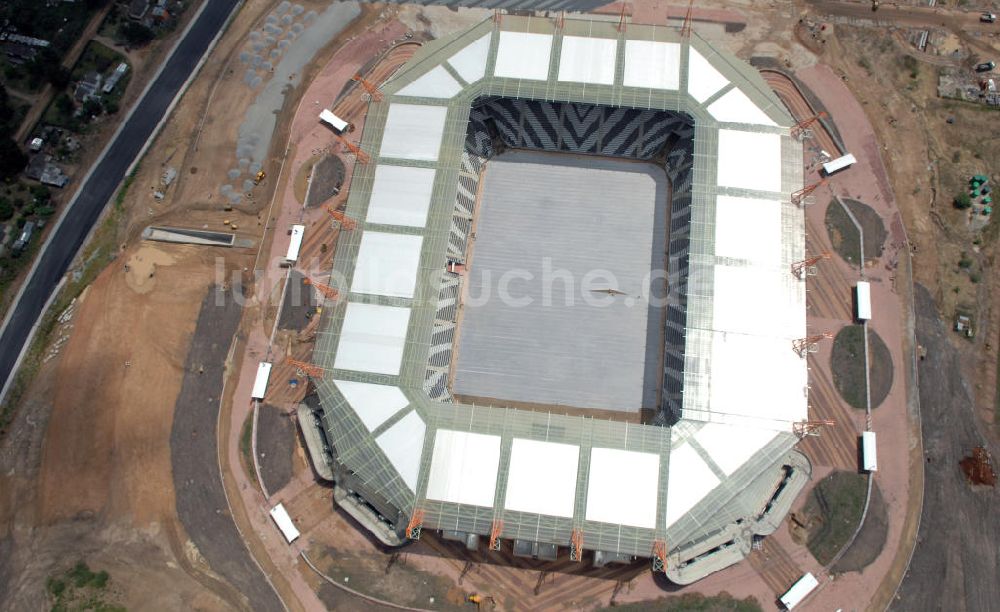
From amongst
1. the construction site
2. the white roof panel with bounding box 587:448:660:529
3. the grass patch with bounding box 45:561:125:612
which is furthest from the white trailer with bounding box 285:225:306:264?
the white roof panel with bounding box 587:448:660:529

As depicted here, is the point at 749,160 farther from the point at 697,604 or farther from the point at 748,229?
the point at 697,604

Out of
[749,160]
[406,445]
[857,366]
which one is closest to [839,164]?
[749,160]

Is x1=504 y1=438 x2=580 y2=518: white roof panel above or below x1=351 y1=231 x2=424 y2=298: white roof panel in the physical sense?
below

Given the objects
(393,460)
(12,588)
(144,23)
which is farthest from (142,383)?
(144,23)

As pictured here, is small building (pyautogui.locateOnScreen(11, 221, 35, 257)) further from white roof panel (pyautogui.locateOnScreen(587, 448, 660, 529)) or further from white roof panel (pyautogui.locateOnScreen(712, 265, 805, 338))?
white roof panel (pyautogui.locateOnScreen(712, 265, 805, 338))

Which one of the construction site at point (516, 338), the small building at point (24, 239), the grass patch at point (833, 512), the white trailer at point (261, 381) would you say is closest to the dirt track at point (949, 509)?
the construction site at point (516, 338)

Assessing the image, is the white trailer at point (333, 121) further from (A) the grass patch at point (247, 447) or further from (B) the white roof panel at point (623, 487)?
(B) the white roof panel at point (623, 487)

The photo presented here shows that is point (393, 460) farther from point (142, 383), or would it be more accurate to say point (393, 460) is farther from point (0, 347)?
point (0, 347)
